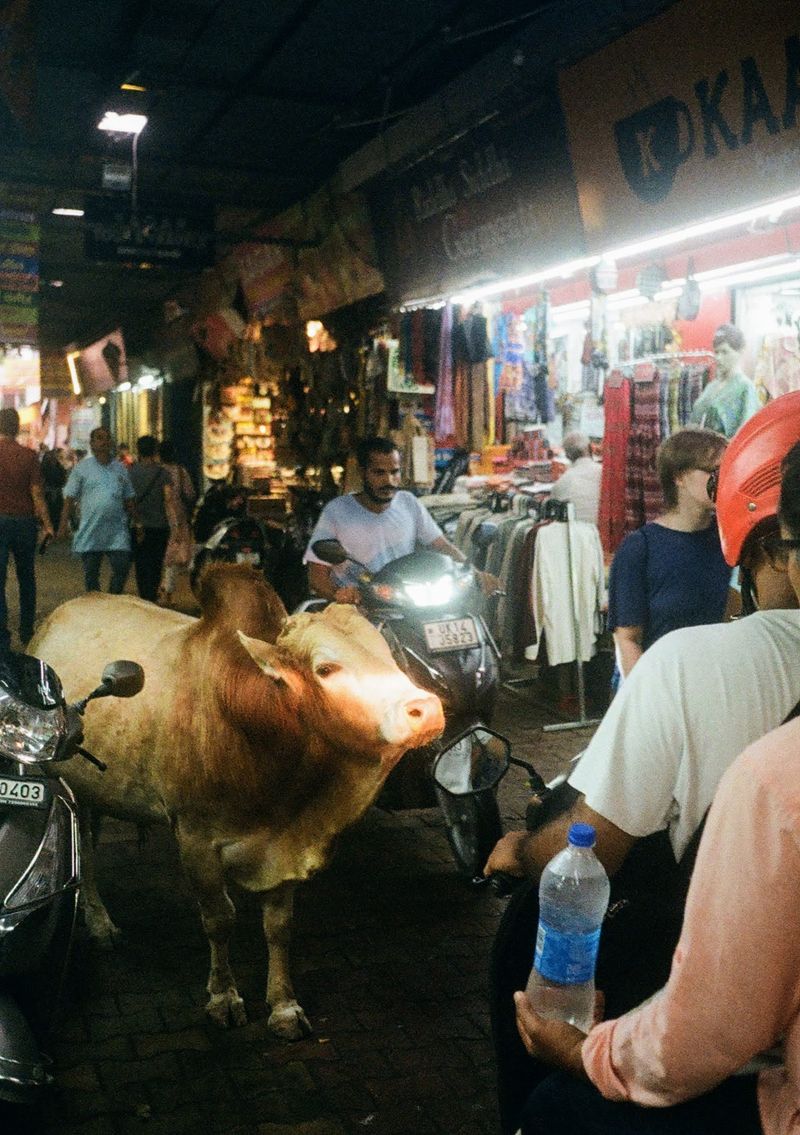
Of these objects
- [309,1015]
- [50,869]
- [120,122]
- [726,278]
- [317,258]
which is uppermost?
[120,122]

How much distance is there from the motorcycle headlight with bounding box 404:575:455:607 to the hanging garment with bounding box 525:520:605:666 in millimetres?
2890

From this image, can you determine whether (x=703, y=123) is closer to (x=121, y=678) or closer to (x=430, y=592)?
(x=430, y=592)

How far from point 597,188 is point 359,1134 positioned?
611 cm

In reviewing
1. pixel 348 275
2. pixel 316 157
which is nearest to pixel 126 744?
pixel 348 275

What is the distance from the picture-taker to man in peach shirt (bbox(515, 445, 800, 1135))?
1438mm

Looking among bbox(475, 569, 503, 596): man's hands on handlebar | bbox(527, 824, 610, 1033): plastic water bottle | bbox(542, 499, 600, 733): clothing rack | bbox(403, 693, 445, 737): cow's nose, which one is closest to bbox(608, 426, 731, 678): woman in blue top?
bbox(475, 569, 503, 596): man's hands on handlebar

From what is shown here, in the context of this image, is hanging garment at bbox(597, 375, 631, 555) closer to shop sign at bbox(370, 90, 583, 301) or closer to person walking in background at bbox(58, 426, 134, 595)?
shop sign at bbox(370, 90, 583, 301)

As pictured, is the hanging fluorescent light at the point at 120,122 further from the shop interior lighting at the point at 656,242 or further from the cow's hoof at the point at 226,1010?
the cow's hoof at the point at 226,1010

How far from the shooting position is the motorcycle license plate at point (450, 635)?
5008 millimetres

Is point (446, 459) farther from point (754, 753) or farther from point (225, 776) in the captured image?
point (754, 753)

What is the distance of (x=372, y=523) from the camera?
20.9 ft

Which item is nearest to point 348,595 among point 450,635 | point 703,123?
point 450,635

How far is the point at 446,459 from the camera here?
37.1 feet

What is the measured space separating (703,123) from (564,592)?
3.43m
